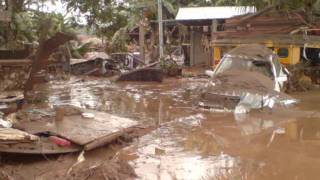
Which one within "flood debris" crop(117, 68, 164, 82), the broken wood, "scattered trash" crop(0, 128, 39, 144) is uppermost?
the broken wood

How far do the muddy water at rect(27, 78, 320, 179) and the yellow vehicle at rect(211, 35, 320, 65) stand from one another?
9.00 feet

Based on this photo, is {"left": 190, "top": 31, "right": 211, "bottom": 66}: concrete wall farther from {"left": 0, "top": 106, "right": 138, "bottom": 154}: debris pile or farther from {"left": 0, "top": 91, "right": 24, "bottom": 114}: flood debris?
{"left": 0, "top": 106, "right": 138, "bottom": 154}: debris pile

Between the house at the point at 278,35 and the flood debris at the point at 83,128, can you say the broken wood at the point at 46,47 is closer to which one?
the flood debris at the point at 83,128

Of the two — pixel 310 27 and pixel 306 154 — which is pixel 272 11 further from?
pixel 306 154

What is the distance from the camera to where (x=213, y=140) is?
9.59 m

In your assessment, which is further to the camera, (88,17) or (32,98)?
(32,98)

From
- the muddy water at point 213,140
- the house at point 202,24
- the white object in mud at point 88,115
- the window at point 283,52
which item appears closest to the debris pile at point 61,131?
the white object in mud at point 88,115

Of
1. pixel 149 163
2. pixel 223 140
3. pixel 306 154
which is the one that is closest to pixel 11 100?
pixel 149 163

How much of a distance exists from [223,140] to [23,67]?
7749 millimetres

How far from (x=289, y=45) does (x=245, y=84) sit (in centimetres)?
678

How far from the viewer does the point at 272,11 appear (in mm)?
20375

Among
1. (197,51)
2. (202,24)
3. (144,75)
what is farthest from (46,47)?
(197,51)

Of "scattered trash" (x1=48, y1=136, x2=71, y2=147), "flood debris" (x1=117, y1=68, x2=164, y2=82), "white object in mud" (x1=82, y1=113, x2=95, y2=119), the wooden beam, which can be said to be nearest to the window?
"flood debris" (x1=117, y1=68, x2=164, y2=82)

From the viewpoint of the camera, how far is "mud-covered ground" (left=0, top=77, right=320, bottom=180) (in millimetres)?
7195
